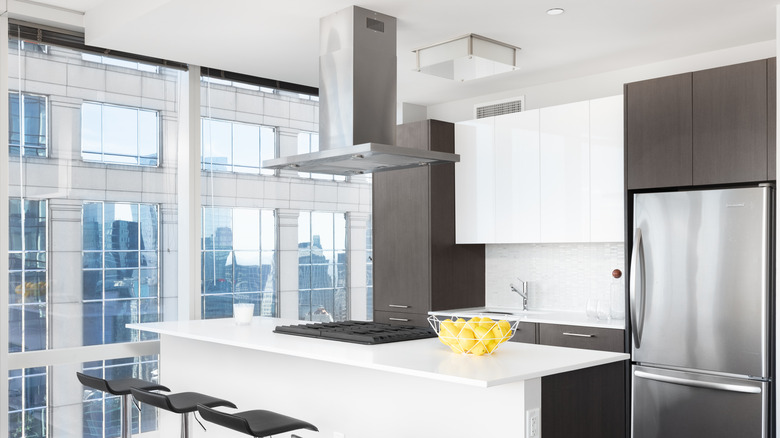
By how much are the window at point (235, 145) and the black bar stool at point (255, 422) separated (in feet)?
8.26

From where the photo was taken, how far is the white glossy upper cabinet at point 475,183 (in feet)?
17.0

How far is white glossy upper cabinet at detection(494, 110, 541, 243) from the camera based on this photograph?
4.93 metres

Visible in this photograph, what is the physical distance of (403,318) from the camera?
5.30 metres

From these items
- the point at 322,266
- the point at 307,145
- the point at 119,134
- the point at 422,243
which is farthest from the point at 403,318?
the point at 119,134

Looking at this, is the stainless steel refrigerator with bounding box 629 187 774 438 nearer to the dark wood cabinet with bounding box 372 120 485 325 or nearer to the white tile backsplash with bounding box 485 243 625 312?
the white tile backsplash with bounding box 485 243 625 312

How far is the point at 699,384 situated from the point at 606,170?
55.7 inches

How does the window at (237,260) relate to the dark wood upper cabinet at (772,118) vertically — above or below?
below

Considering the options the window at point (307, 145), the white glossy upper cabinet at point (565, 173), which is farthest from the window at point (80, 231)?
the white glossy upper cabinet at point (565, 173)

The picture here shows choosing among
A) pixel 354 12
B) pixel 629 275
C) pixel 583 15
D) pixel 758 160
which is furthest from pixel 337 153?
pixel 758 160

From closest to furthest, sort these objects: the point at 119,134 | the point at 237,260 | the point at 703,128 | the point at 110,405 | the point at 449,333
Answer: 1. the point at 449,333
2. the point at 703,128
3. the point at 110,405
4. the point at 119,134
5. the point at 237,260

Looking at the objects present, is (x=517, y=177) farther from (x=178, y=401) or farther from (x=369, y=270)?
(x=178, y=401)

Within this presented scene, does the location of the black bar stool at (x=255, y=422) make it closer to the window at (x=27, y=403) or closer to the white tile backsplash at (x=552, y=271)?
the window at (x=27, y=403)

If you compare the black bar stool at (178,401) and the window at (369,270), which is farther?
the window at (369,270)

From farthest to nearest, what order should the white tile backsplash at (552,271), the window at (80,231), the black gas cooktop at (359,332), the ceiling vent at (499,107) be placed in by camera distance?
the ceiling vent at (499,107)
the white tile backsplash at (552,271)
the window at (80,231)
the black gas cooktop at (359,332)
